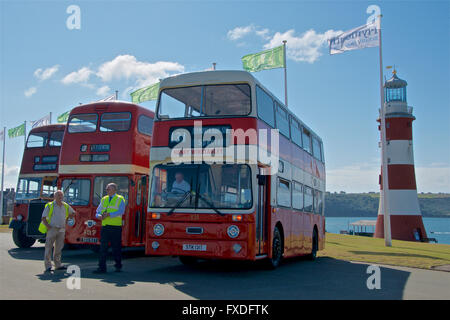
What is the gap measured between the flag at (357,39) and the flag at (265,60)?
110 inches

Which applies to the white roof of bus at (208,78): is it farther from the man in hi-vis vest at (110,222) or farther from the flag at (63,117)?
the flag at (63,117)

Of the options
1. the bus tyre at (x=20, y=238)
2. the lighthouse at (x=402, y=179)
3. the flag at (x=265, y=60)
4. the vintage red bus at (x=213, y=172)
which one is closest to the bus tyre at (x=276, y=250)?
the vintage red bus at (x=213, y=172)

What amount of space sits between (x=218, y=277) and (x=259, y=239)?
1.31m

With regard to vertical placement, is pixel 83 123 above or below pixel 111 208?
above

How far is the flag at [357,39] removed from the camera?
24.8 m

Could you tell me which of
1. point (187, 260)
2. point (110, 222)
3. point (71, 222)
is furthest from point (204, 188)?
point (71, 222)

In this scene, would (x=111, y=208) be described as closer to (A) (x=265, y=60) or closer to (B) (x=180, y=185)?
(B) (x=180, y=185)

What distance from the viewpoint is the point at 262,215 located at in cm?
1178

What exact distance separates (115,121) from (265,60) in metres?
13.6

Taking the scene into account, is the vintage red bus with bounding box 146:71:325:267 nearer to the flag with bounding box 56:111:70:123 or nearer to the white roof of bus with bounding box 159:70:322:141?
the white roof of bus with bounding box 159:70:322:141
